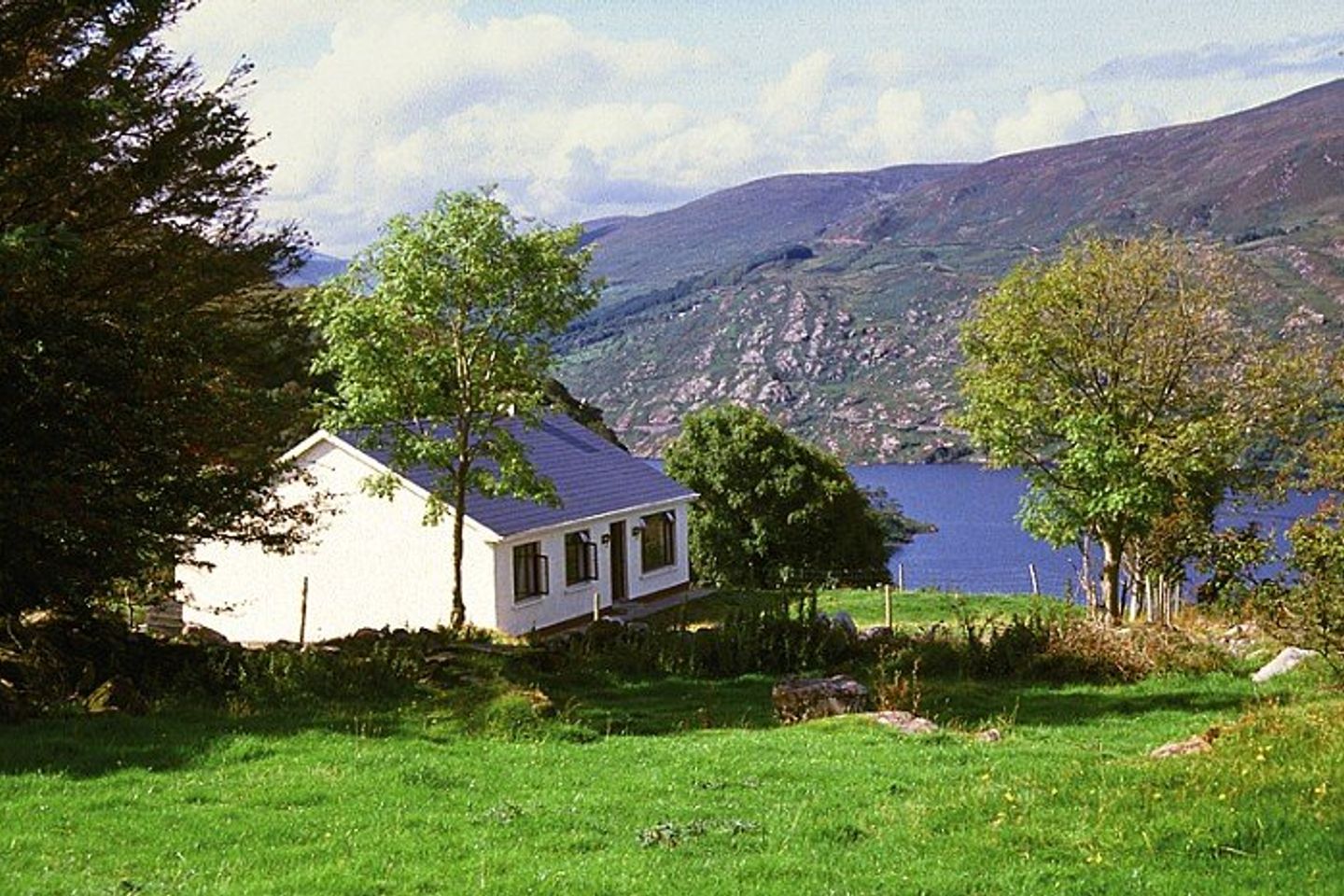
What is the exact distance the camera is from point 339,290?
100ft

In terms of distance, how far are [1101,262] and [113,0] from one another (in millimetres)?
24600

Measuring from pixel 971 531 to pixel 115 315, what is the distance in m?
102

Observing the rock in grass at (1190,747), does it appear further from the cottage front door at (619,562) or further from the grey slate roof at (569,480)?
the cottage front door at (619,562)

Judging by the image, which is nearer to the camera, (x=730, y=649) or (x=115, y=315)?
(x=115, y=315)

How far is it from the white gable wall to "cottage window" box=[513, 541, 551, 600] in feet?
4.34

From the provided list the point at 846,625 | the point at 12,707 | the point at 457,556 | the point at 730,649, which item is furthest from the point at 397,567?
the point at 12,707

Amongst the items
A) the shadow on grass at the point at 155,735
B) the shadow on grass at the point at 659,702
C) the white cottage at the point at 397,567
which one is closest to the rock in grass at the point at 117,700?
the shadow on grass at the point at 155,735

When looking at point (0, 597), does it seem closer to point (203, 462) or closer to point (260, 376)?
point (203, 462)

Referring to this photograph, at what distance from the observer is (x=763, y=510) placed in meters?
64.9

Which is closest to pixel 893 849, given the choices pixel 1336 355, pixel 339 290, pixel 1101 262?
pixel 1336 355

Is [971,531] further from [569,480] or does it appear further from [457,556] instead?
[457,556]

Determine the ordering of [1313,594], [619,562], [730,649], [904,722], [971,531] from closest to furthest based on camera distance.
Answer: [904,722] → [1313,594] → [730,649] → [619,562] → [971,531]

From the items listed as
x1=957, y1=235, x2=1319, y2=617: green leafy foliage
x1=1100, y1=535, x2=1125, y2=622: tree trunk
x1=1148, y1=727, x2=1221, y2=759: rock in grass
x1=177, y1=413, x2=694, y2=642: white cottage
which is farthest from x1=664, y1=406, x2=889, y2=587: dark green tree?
x1=1148, y1=727, x2=1221, y2=759: rock in grass

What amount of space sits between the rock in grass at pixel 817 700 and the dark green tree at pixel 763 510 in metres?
44.0
